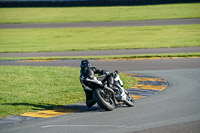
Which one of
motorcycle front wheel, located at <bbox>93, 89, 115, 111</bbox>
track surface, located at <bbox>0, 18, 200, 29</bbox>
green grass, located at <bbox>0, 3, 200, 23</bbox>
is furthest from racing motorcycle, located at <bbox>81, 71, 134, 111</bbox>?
green grass, located at <bbox>0, 3, 200, 23</bbox>

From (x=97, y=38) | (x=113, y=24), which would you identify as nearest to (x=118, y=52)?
(x=97, y=38)

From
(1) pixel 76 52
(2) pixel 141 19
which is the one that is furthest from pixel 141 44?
(2) pixel 141 19

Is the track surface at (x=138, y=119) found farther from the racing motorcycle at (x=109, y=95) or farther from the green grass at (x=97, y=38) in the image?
the green grass at (x=97, y=38)

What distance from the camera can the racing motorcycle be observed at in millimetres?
10594

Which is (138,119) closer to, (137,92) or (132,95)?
(132,95)

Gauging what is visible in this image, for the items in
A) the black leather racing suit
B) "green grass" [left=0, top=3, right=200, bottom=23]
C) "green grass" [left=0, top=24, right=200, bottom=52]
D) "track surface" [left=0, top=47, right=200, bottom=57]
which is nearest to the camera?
the black leather racing suit

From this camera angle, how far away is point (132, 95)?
1324cm

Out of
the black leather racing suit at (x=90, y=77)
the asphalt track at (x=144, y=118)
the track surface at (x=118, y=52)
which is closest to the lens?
the asphalt track at (x=144, y=118)

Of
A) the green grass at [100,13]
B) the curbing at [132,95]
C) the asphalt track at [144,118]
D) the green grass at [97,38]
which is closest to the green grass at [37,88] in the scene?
the curbing at [132,95]

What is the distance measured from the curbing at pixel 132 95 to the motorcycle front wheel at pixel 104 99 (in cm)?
58

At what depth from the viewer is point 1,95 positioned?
13633 mm

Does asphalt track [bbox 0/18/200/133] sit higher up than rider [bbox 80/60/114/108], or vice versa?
rider [bbox 80/60/114/108]

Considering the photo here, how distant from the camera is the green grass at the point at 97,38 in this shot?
30.2 m

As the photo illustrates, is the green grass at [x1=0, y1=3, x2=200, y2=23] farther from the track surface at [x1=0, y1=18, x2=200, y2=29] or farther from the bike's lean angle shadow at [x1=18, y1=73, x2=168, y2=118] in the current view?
the bike's lean angle shadow at [x1=18, y1=73, x2=168, y2=118]
